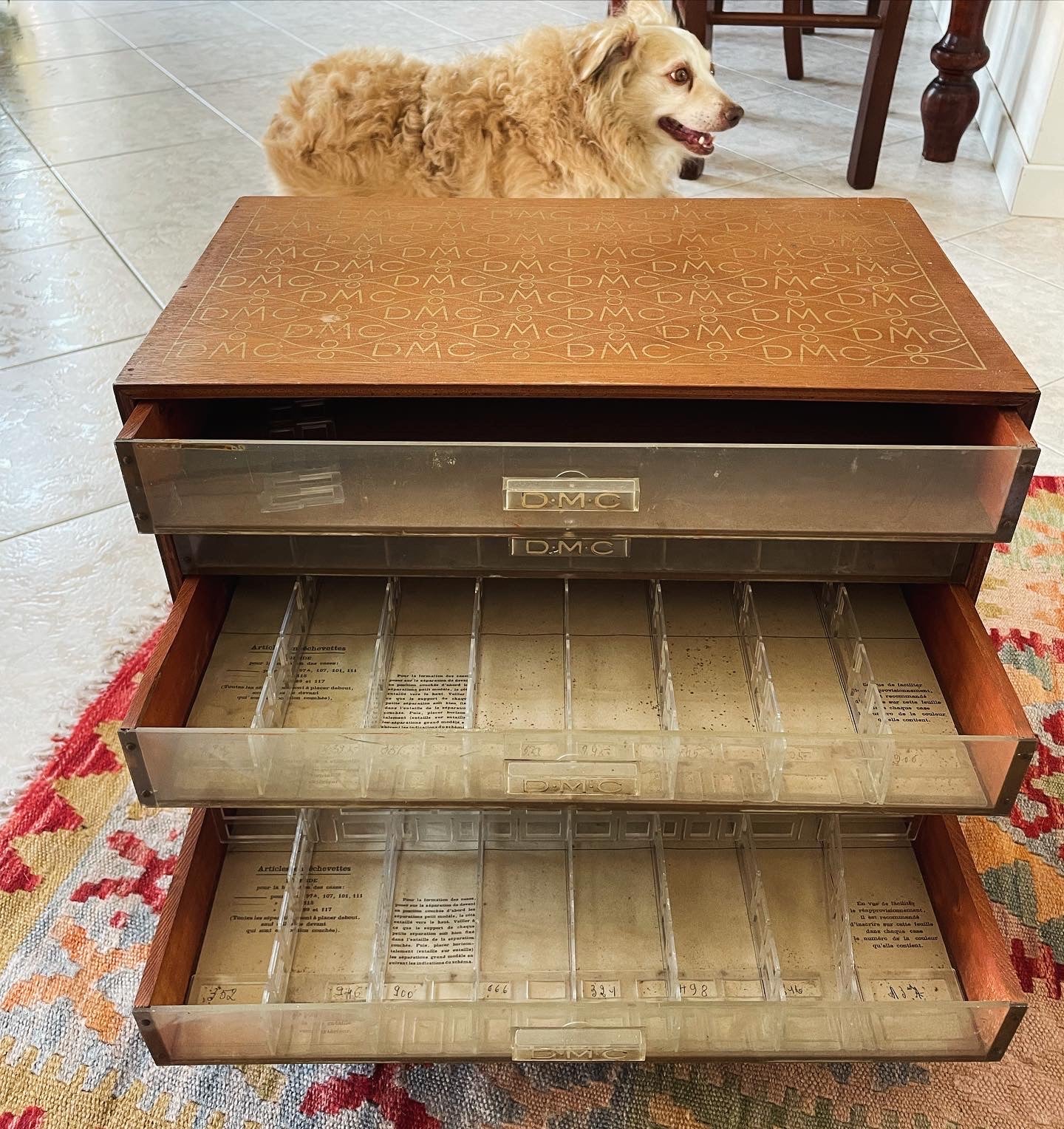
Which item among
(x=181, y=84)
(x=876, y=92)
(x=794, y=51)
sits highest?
(x=876, y=92)

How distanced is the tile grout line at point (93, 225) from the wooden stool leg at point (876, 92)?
1503 millimetres

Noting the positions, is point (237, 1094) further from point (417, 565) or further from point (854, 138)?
point (854, 138)

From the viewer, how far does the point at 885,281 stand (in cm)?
87

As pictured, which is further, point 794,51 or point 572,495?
point 794,51

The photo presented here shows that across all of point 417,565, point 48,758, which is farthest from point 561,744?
point 48,758

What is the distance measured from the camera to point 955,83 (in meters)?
2.48

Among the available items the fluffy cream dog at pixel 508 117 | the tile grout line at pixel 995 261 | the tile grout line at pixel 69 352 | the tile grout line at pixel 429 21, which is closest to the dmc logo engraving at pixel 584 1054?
the fluffy cream dog at pixel 508 117

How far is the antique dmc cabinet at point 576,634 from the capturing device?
29.1 inches

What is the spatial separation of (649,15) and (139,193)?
1350 mm

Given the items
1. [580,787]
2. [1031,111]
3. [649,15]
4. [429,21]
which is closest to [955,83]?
[1031,111]

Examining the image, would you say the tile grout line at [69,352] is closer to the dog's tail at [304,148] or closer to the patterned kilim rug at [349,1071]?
the dog's tail at [304,148]

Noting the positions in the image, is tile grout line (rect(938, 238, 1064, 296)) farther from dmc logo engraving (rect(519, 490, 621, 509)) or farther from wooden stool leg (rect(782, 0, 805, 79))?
dmc logo engraving (rect(519, 490, 621, 509))

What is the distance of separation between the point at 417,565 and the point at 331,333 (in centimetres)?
18

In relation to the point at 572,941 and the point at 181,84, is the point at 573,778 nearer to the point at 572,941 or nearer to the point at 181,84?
the point at 572,941
